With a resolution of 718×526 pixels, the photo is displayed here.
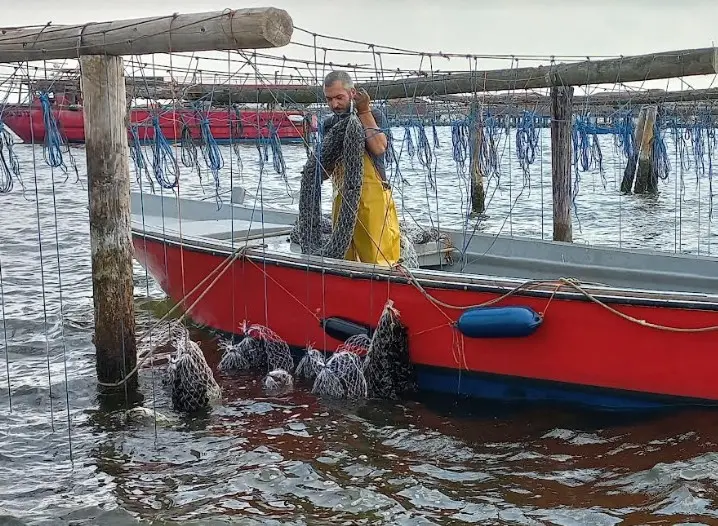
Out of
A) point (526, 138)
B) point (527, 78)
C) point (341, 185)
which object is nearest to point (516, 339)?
point (341, 185)

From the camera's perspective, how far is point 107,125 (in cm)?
635

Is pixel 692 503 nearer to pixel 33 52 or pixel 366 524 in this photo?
pixel 366 524

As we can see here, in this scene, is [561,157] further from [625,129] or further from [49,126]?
[625,129]

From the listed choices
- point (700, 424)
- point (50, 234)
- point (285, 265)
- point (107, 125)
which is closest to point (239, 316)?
point (285, 265)

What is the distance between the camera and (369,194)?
743 cm

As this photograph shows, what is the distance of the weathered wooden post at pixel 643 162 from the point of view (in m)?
20.8

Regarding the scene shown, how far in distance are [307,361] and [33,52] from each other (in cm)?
320

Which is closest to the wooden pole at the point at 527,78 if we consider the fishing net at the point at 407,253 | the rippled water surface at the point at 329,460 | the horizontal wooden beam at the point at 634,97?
the fishing net at the point at 407,253

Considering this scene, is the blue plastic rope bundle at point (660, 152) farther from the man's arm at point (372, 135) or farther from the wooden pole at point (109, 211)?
the wooden pole at point (109, 211)

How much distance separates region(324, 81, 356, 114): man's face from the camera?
6.94 meters

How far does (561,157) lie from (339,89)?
4293 mm

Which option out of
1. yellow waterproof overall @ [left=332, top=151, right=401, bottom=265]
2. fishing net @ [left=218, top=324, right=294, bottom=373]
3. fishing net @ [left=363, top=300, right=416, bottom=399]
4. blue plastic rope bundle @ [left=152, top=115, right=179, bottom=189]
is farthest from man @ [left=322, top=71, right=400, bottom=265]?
blue plastic rope bundle @ [left=152, top=115, right=179, bottom=189]

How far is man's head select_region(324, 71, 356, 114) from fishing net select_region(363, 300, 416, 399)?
161 centimetres

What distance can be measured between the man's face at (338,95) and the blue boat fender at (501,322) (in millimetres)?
1939
